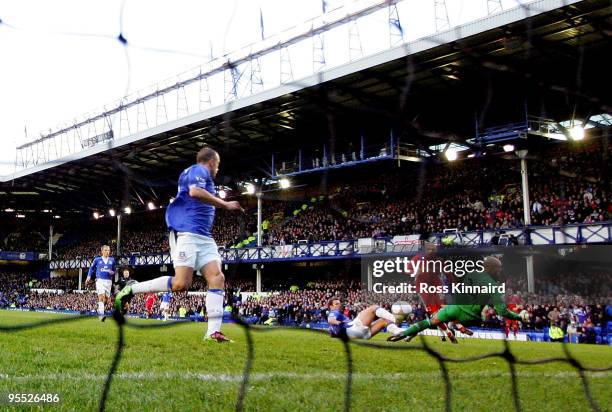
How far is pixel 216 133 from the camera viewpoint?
20.6m

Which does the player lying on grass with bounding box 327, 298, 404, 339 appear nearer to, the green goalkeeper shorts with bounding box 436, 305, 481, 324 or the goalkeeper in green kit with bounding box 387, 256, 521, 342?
the goalkeeper in green kit with bounding box 387, 256, 521, 342

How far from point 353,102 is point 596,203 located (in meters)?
8.62

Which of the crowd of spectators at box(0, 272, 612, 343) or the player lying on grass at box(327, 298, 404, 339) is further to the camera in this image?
the crowd of spectators at box(0, 272, 612, 343)

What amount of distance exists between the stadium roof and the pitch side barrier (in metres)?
3.40

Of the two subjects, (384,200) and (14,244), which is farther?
(14,244)

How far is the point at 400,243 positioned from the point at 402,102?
16.5 feet

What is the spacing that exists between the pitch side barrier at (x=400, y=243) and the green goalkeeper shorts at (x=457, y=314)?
34.9ft

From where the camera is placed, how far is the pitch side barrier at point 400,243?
17469mm

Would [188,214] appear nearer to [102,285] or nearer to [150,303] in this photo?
[102,285]

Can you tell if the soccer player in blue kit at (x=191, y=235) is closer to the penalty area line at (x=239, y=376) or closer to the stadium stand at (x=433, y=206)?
the penalty area line at (x=239, y=376)

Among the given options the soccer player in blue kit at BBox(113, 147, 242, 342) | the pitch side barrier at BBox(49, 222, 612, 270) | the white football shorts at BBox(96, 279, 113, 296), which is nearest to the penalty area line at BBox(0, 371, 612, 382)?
the soccer player in blue kit at BBox(113, 147, 242, 342)

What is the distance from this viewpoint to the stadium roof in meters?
16.1

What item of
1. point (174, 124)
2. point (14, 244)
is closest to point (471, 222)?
point (174, 124)

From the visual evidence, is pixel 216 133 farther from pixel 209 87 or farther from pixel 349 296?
pixel 349 296
